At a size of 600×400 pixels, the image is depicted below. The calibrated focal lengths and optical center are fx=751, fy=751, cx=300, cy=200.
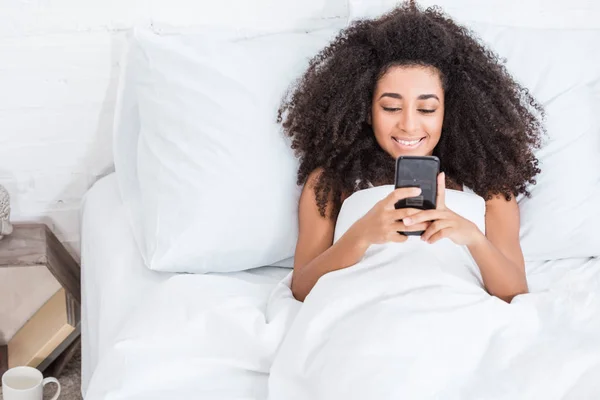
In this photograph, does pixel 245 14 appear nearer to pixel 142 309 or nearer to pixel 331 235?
pixel 331 235

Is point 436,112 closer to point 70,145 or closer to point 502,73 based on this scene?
point 502,73

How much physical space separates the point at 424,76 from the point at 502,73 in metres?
0.22

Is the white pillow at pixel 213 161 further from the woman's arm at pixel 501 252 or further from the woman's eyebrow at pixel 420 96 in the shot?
the woman's arm at pixel 501 252

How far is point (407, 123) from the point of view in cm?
124

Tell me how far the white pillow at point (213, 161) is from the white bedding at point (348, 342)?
0.38ft

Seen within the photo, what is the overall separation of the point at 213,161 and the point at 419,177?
426 millimetres

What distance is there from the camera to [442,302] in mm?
1065

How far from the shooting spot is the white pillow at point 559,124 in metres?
1.42

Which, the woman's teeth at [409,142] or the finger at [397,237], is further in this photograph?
the woman's teeth at [409,142]

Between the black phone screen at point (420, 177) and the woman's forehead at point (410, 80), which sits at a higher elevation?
the woman's forehead at point (410, 80)

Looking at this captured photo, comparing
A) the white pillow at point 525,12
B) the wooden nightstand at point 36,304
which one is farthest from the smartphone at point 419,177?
the wooden nightstand at point 36,304

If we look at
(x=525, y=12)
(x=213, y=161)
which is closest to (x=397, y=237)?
(x=213, y=161)

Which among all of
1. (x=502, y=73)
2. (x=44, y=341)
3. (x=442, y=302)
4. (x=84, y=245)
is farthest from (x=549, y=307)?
(x=44, y=341)

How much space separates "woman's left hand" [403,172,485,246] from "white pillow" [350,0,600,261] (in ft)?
1.08
